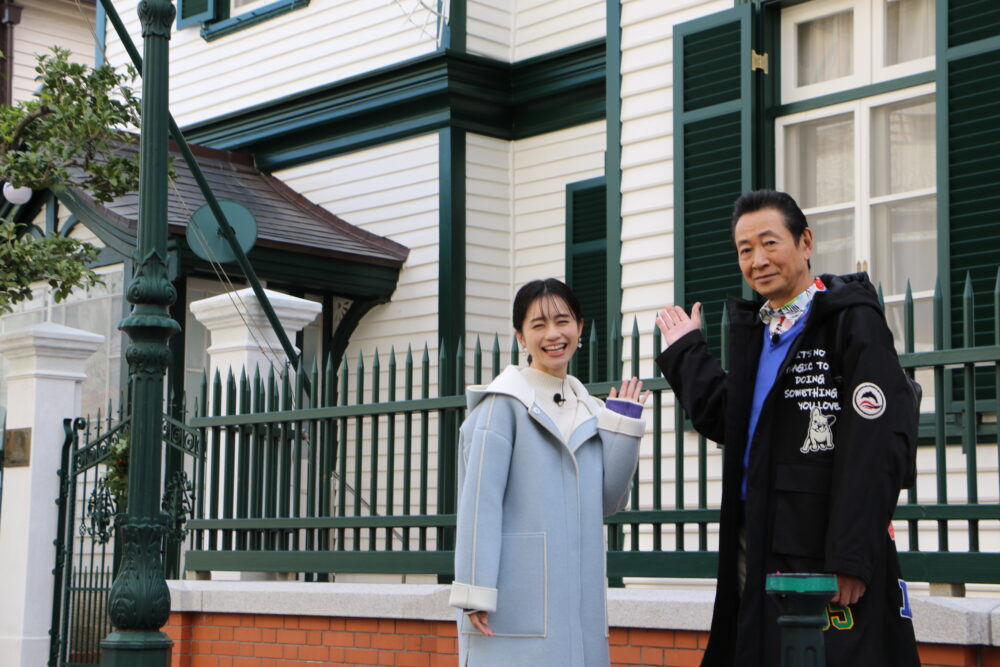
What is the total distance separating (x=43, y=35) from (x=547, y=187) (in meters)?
11.0

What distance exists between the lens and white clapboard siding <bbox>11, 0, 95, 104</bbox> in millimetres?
20453

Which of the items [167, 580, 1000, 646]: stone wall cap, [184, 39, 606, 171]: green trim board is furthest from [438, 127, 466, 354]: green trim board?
[167, 580, 1000, 646]: stone wall cap

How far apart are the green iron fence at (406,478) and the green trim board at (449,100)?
3.78 m

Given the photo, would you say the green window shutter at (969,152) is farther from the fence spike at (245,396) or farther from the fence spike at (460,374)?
the fence spike at (245,396)

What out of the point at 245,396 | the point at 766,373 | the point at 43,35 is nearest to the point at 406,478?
the point at 245,396

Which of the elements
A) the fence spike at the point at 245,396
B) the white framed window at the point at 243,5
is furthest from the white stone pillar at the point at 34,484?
the white framed window at the point at 243,5

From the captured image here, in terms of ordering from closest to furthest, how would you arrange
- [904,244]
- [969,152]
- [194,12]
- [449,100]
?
[969,152] → [904,244] → [449,100] → [194,12]

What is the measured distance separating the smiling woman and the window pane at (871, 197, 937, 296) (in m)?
3.58

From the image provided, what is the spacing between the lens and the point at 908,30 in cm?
812

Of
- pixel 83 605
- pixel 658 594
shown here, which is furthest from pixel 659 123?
pixel 83 605

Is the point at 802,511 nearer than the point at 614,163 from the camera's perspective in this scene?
Yes

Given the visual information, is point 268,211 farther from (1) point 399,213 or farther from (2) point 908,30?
(2) point 908,30

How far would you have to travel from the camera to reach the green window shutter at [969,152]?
7.37 meters

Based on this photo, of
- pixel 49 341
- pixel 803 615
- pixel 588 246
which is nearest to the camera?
pixel 803 615
